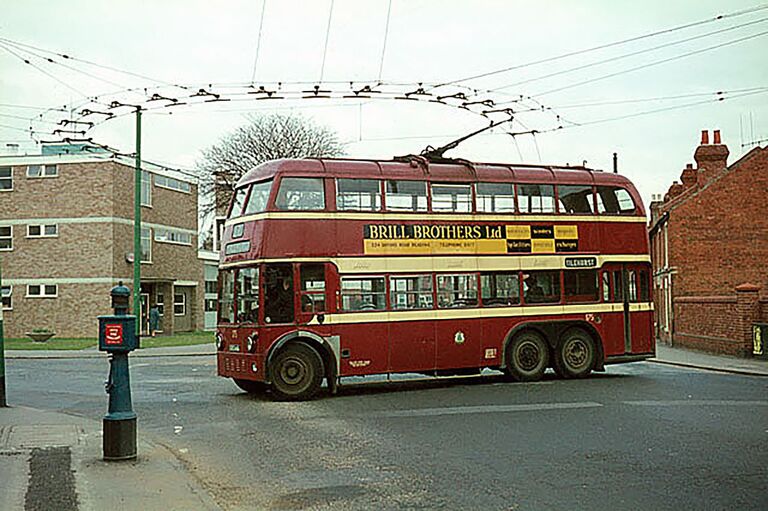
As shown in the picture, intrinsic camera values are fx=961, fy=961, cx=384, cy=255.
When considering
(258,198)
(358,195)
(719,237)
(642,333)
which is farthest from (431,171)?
(719,237)

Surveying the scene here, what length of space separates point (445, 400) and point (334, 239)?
357cm

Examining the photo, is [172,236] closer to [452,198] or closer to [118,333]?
[452,198]

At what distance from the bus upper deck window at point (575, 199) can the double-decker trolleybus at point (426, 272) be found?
0.03 meters

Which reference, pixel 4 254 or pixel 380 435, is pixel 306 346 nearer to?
pixel 380 435

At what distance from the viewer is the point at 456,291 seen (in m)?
18.7

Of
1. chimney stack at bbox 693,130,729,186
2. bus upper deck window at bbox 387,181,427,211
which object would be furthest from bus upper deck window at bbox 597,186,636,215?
chimney stack at bbox 693,130,729,186

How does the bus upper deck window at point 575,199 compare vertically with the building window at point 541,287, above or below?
above

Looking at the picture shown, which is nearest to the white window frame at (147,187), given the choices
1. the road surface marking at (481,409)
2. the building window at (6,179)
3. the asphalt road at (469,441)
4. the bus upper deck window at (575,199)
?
the building window at (6,179)

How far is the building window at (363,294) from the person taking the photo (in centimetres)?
1756

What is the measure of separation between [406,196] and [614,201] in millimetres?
4933

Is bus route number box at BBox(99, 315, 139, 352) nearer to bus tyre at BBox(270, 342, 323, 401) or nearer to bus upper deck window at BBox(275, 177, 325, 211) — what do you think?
bus tyre at BBox(270, 342, 323, 401)

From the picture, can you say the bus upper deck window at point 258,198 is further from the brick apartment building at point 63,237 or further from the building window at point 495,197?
the brick apartment building at point 63,237

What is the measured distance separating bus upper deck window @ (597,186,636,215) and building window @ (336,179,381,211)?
16.9ft

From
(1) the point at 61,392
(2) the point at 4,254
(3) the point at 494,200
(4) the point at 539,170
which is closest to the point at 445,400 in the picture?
(3) the point at 494,200
